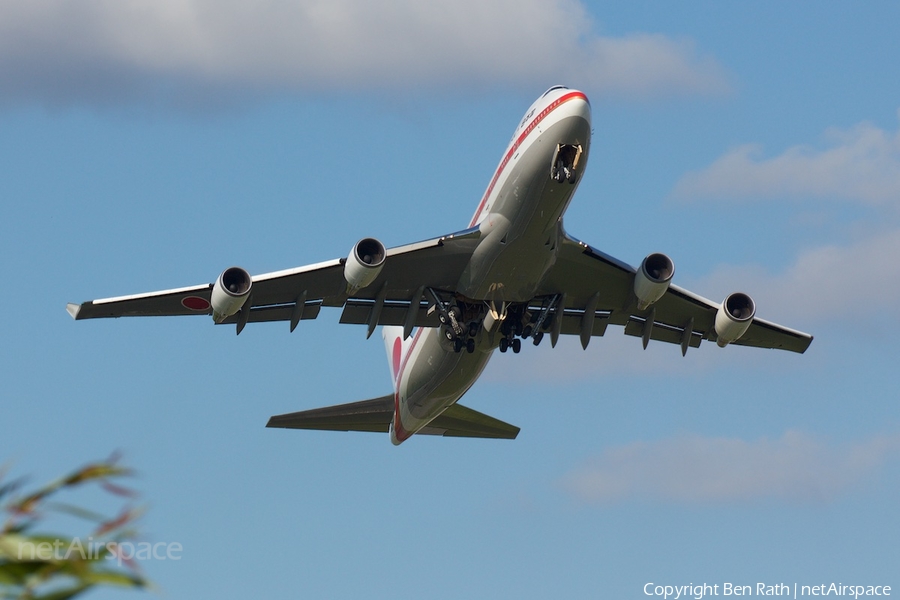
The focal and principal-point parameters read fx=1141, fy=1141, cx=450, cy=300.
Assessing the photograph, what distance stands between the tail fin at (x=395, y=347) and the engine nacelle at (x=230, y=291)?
7.08 m

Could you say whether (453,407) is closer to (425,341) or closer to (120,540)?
(425,341)

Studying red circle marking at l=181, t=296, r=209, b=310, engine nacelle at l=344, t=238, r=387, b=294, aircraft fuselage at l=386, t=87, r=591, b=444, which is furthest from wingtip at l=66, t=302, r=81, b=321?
aircraft fuselage at l=386, t=87, r=591, b=444

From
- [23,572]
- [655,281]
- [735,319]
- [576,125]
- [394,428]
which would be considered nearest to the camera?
[23,572]

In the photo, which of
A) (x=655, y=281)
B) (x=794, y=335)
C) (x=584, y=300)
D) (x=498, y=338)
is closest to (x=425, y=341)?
(x=498, y=338)

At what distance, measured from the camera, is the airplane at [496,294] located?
2495 centimetres

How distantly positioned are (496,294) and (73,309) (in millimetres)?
10384

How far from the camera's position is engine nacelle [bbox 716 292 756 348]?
2983cm

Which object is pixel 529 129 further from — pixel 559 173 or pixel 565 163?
pixel 559 173

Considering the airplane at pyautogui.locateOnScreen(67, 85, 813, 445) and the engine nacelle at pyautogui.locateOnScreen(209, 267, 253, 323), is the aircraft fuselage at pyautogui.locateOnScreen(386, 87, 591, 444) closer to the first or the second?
the airplane at pyautogui.locateOnScreen(67, 85, 813, 445)

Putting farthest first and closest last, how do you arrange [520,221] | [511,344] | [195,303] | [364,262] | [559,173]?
[511,344] < [195,303] < [364,262] < [520,221] < [559,173]

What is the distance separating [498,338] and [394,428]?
704 cm

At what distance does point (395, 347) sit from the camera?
35.7m

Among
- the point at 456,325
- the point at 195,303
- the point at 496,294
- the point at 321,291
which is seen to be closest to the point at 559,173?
the point at 496,294

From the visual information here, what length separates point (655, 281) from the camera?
2798 centimetres
